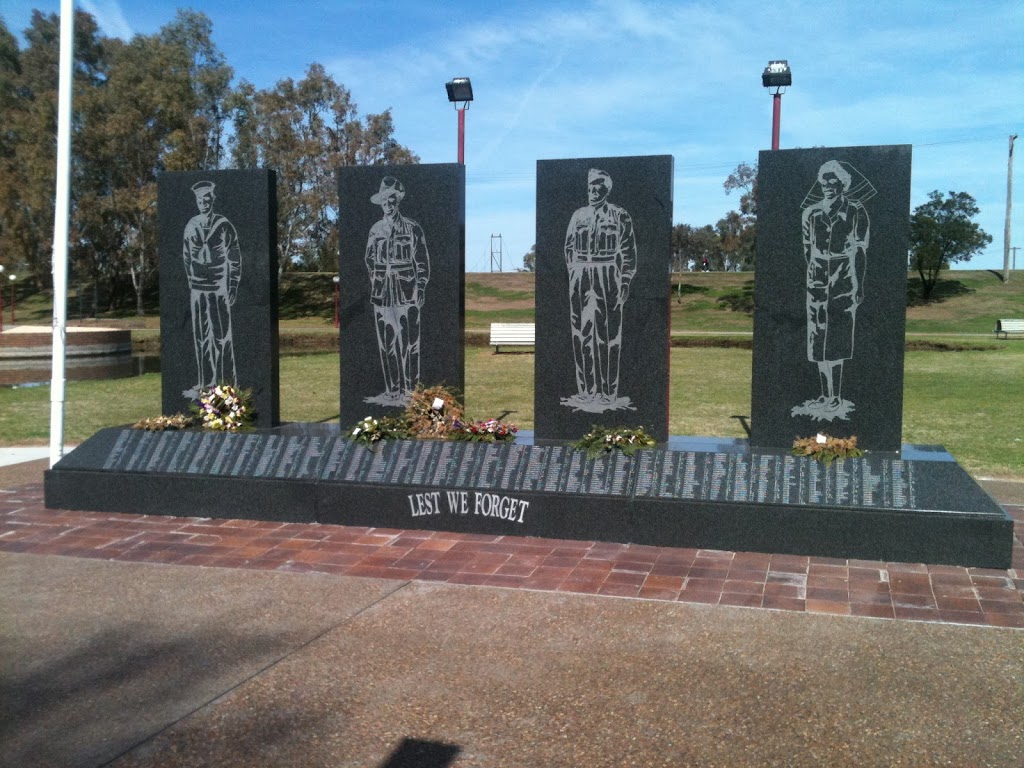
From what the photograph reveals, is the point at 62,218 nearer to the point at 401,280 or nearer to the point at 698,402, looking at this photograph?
the point at 401,280

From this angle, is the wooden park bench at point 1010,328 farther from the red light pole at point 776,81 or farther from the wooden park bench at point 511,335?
the red light pole at point 776,81

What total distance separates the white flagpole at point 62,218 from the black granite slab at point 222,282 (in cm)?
77

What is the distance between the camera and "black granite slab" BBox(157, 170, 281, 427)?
8.11 meters

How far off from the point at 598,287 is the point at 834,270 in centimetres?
173

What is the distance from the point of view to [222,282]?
820 cm

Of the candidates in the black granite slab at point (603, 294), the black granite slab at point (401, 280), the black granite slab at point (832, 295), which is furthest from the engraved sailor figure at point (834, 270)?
the black granite slab at point (401, 280)

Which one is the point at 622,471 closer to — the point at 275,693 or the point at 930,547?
the point at 930,547

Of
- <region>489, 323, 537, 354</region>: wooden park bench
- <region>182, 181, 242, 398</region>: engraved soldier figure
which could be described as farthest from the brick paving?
<region>489, 323, 537, 354</region>: wooden park bench

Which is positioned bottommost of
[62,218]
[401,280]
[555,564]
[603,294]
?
[555,564]

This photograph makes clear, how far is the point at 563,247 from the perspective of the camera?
7.46m

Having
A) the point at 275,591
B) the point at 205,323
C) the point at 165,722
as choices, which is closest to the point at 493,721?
the point at 165,722

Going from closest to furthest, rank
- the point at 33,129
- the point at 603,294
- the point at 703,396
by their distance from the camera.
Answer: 1. the point at 603,294
2. the point at 703,396
3. the point at 33,129

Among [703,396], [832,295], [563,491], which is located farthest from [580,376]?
[703,396]

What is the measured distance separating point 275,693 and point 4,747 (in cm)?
98
